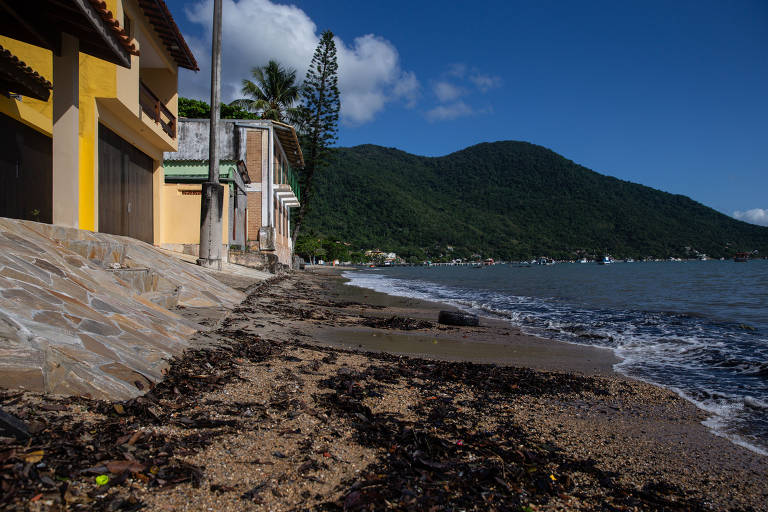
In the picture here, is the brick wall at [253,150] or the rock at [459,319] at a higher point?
the brick wall at [253,150]

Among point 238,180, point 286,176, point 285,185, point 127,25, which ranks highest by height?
point 127,25

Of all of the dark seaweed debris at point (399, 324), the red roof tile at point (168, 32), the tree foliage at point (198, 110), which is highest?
the tree foliage at point (198, 110)

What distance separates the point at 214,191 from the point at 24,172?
390 centimetres

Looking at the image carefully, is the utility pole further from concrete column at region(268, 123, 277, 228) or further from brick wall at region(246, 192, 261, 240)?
concrete column at region(268, 123, 277, 228)

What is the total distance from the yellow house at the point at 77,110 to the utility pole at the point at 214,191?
48.6 inches

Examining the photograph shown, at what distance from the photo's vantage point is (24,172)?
809 centimetres

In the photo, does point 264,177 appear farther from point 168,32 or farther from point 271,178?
point 168,32

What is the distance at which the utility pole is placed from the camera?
11.2 m

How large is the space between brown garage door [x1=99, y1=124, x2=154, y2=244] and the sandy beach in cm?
723

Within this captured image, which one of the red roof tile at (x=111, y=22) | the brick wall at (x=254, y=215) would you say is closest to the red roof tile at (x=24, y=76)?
the red roof tile at (x=111, y=22)

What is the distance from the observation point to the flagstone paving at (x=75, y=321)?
8.60ft

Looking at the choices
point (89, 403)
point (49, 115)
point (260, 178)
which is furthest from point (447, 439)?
point (260, 178)

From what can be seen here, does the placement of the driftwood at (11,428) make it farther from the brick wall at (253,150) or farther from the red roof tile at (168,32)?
the brick wall at (253,150)

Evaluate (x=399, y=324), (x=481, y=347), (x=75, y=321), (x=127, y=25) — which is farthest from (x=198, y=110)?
(x=75, y=321)
